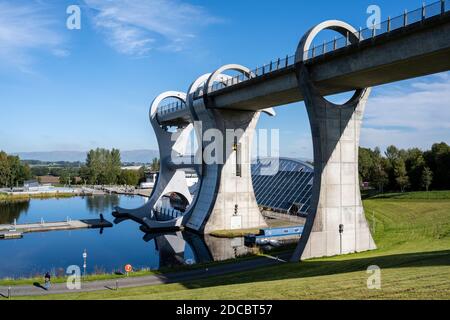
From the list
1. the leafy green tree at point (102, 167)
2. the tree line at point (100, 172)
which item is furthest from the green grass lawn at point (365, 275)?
the leafy green tree at point (102, 167)

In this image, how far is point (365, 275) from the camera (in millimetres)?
15211

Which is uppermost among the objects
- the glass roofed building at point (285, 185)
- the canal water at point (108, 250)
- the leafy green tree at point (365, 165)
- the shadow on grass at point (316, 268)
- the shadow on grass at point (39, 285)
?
the leafy green tree at point (365, 165)

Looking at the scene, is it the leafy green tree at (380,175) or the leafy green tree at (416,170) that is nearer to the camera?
the leafy green tree at (416,170)

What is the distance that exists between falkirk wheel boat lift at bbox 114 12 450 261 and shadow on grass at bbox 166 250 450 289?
3.95m

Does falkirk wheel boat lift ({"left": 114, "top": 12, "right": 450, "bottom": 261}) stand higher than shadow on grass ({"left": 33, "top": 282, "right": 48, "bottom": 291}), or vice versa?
falkirk wheel boat lift ({"left": 114, "top": 12, "right": 450, "bottom": 261})

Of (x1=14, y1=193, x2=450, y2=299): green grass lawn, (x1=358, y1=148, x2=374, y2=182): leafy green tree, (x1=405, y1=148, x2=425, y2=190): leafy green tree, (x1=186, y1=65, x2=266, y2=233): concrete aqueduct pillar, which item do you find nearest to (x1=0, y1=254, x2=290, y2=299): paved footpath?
(x1=14, y1=193, x2=450, y2=299): green grass lawn

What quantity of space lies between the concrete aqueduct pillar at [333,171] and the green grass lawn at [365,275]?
1.40m

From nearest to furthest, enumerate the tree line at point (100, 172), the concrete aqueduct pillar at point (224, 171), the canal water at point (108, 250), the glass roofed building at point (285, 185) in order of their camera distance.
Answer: the canal water at point (108, 250), the concrete aqueduct pillar at point (224, 171), the glass roofed building at point (285, 185), the tree line at point (100, 172)

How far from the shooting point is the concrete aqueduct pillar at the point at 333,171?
1065 inches

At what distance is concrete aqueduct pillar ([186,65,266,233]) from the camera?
4241 centimetres

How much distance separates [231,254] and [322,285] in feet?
63.1

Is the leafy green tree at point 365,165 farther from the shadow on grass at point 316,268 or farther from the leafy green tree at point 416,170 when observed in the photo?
the shadow on grass at point 316,268

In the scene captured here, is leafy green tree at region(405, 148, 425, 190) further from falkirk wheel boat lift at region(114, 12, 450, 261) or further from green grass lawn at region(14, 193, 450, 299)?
falkirk wheel boat lift at region(114, 12, 450, 261)

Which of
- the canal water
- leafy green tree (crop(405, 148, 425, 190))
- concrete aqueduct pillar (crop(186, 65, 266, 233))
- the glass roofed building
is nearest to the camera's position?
the canal water
